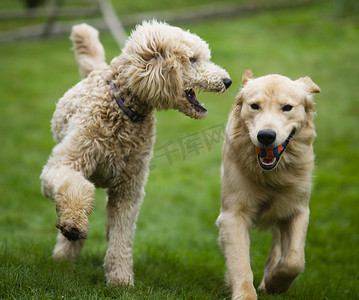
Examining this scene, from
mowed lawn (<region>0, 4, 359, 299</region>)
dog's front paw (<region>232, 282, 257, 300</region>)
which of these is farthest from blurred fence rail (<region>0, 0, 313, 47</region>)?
dog's front paw (<region>232, 282, 257, 300</region>)

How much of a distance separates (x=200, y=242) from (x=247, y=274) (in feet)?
9.63

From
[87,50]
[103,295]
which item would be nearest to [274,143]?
[103,295]

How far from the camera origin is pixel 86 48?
5.46 m

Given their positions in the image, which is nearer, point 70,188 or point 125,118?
point 70,188

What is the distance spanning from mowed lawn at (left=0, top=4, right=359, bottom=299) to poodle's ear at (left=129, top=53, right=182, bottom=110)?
157 centimetres

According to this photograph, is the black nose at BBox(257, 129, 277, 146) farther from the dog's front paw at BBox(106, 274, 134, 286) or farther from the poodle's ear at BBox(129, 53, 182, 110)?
the dog's front paw at BBox(106, 274, 134, 286)

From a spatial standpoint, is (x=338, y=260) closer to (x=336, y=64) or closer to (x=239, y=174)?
(x=239, y=174)

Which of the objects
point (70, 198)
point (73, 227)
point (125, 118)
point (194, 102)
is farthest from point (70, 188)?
point (194, 102)

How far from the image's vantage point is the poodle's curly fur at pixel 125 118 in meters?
4.25

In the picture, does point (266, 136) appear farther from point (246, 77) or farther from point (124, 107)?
point (124, 107)

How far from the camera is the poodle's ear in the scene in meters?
4.23

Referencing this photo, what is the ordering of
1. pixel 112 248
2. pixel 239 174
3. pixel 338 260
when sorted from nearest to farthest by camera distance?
1. pixel 239 174
2. pixel 112 248
3. pixel 338 260

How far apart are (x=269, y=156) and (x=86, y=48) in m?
2.52

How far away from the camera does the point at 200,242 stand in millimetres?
6914
